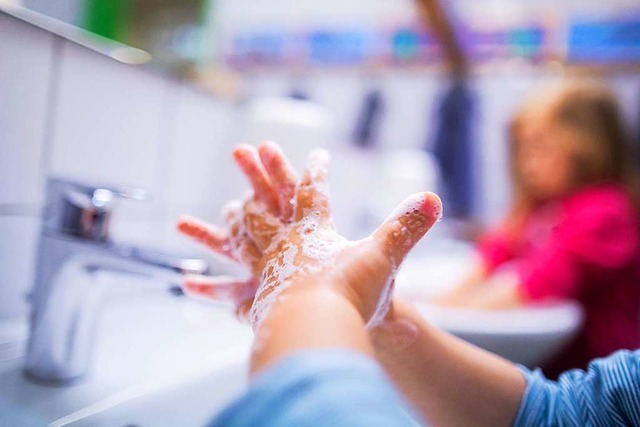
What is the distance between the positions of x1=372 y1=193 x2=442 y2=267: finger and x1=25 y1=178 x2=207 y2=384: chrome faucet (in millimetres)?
176

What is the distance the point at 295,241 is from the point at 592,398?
289 millimetres

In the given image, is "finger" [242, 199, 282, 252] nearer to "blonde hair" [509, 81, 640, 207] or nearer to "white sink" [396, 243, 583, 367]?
"white sink" [396, 243, 583, 367]

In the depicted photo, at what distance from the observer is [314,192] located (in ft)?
1.11

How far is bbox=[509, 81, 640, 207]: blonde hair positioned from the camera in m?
1.01

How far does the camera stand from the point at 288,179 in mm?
352

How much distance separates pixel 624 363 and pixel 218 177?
59 centimetres

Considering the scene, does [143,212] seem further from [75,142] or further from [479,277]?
[479,277]

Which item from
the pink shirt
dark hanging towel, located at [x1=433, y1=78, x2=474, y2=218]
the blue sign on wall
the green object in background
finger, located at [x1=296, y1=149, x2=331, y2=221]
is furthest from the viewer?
dark hanging towel, located at [x1=433, y1=78, x2=474, y2=218]

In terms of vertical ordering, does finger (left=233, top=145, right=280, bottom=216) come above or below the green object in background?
below

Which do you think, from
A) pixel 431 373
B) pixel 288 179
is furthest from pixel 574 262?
pixel 288 179

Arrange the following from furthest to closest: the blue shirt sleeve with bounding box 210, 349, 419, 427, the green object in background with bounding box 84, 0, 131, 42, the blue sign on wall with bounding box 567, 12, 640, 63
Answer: the blue sign on wall with bounding box 567, 12, 640, 63, the green object in background with bounding box 84, 0, 131, 42, the blue shirt sleeve with bounding box 210, 349, 419, 427

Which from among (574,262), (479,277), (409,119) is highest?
(409,119)

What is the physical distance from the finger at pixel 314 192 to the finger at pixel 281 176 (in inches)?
0.4

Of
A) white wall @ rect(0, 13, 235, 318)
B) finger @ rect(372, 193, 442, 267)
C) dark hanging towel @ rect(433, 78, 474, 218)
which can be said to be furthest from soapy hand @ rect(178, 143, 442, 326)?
dark hanging towel @ rect(433, 78, 474, 218)
